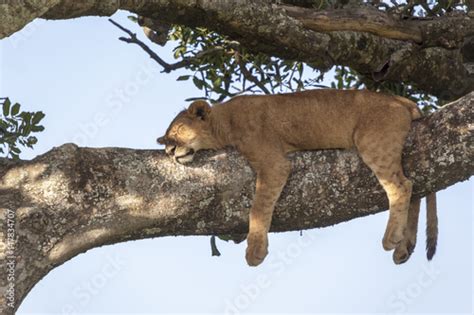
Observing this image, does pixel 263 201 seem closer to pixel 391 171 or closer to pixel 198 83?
pixel 391 171

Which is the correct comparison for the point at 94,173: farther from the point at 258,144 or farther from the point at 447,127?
the point at 447,127

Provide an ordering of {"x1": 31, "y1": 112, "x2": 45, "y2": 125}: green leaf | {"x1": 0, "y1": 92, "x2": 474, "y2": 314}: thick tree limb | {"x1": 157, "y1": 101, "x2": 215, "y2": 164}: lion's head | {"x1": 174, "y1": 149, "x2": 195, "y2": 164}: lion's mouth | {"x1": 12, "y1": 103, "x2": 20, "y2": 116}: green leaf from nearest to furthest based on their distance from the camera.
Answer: {"x1": 0, "y1": 92, "x2": 474, "y2": 314}: thick tree limb → {"x1": 174, "y1": 149, "x2": 195, "y2": 164}: lion's mouth → {"x1": 157, "y1": 101, "x2": 215, "y2": 164}: lion's head → {"x1": 12, "y1": 103, "x2": 20, "y2": 116}: green leaf → {"x1": 31, "y1": 112, "x2": 45, "y2": 125}: green leaf

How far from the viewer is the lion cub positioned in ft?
21.1

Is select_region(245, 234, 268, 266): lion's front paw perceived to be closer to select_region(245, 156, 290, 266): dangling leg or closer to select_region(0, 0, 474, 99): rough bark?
select_region(245, 156, 290, 266): dangling leg

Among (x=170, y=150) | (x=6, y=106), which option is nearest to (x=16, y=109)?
(x=6, y=106)

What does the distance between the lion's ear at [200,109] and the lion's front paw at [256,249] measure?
4.72 ft

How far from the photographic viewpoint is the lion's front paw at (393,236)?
6703mm

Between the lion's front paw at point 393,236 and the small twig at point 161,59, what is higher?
the small twig at point 161,59

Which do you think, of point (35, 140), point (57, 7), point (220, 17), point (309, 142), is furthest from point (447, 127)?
point (35, 140)

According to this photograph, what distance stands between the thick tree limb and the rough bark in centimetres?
123

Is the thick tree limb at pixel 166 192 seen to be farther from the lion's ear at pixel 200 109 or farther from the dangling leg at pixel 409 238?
the lion's ear at pixel 200 109

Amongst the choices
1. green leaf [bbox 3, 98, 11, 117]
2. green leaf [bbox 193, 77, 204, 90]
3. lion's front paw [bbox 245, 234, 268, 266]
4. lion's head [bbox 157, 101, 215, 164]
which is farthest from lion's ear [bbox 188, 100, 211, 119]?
green leaf [bbox 3, 98, 11, 117]

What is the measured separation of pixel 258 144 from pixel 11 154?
230cm

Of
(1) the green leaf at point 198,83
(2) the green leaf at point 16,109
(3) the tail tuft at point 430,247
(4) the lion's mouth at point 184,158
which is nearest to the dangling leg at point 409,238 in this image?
(3) the tail tuft at point 430,247
